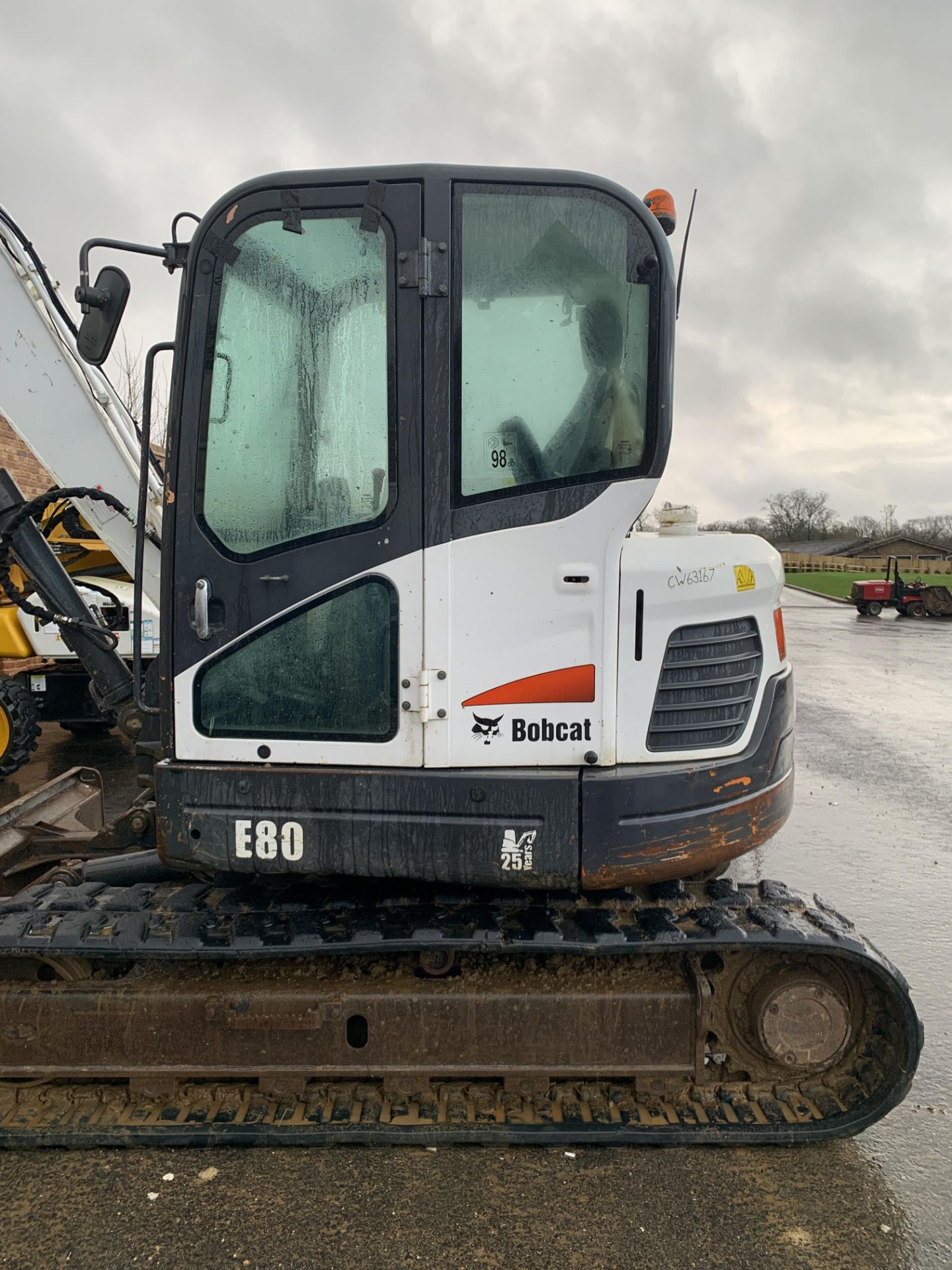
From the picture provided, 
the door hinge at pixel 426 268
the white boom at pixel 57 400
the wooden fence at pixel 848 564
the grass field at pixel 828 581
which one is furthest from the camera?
the wooden fence at pixel 848 564

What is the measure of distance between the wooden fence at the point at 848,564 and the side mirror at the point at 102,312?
2050 inches

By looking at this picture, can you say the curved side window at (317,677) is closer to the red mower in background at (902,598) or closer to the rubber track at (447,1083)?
the rubber track at (447,1083)

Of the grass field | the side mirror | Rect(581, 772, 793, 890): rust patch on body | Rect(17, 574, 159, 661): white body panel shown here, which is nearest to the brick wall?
Rect(17, 574, 159, 661): white body panel

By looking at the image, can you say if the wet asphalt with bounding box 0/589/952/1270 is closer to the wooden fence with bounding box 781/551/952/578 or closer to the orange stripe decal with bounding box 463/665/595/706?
the orange stripe decal with bounding box 463/665/595/706

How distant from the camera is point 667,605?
2.49m

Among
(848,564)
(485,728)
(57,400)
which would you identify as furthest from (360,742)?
(848,564)

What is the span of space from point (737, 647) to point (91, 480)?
9.15ft

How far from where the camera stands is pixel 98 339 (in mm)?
2676

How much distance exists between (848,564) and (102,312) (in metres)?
60.1

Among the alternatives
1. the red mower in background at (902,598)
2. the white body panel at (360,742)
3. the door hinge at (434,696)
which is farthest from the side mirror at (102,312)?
the red mower in background at (902,598)

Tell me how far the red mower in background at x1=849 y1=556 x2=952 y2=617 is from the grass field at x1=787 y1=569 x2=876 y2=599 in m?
7.20

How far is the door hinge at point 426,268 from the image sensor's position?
2.37 metres

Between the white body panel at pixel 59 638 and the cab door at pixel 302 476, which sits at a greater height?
the cab door at pixel 302 476

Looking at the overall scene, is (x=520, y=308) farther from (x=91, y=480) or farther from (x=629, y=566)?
(x=91, y=480)
